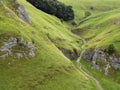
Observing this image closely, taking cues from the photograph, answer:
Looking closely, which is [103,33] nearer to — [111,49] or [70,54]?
[70,54]

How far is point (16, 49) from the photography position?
332 feet

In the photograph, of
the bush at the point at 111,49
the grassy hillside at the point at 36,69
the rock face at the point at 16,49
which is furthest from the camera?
the bush at the point at 111,49

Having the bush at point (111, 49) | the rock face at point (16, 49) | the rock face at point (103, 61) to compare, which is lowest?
the rock face at point (103, 61)

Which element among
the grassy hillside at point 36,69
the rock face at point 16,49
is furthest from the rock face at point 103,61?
the rock face at point 16,49

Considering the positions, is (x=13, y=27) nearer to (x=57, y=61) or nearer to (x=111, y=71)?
(x=57, y=61)

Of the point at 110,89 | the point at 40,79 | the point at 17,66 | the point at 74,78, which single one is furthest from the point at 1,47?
the point at 110,89

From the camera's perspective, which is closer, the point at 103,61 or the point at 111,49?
the point at 103,61

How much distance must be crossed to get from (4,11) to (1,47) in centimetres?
2238

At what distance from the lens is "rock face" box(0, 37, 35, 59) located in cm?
9875

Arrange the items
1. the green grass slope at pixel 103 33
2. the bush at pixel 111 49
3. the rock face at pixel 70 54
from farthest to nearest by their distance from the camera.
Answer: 1. the green grass slope at pixel 103 33
2. the rock face at pixel 70 54
3. the bush at pixel 111 49

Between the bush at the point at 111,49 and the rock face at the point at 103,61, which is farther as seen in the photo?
the bush at the point at 111,49

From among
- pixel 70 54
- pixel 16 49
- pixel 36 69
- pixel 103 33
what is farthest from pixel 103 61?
pixel 103 33

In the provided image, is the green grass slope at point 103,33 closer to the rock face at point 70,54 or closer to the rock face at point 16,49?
the rock face at point 70,54

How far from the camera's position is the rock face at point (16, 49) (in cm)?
9875
